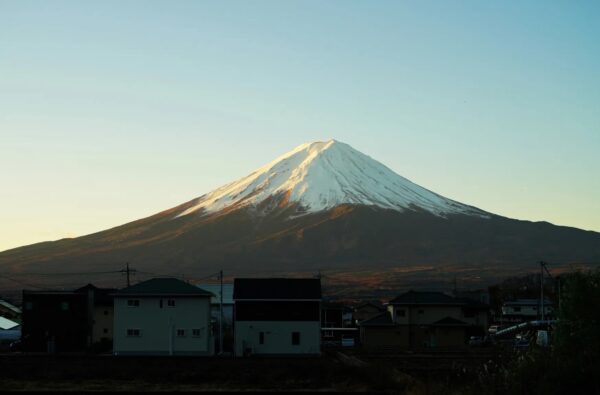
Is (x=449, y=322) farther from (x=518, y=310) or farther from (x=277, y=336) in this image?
(x=518, y=310)

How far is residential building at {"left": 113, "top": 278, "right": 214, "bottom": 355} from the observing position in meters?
56.2

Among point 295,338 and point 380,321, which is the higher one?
point 380,321

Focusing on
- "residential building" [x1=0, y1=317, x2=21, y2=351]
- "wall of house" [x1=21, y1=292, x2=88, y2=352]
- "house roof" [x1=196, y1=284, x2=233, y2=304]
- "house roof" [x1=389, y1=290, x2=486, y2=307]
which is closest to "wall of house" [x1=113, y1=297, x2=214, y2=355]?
"wall of house" [x1=21, y1=292, x2=88, y2=352]

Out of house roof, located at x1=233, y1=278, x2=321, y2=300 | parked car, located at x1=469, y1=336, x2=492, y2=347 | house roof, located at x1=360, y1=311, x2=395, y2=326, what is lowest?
parked car, located at x1=469, y1=336, x2=492, y2=347

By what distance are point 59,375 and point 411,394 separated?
1539cm

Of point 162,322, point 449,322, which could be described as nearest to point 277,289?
point 162,322

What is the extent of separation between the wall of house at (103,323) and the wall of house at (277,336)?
14.3m

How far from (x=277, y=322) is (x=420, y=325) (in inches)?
724

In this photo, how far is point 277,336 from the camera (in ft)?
191

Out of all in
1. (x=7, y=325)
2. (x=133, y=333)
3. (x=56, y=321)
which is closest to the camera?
(x=133, y=333)

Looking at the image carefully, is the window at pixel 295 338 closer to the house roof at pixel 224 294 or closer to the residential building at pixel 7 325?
the house roof at pixel 224 294

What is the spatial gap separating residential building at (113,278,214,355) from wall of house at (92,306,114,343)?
12511mm

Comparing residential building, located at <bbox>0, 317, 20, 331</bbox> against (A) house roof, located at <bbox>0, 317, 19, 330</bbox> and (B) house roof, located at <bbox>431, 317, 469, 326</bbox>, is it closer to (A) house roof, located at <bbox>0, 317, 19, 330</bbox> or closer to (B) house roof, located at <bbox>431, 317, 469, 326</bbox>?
(A) house roof, located at <bbox>0, 317, 19, 330</bbox>

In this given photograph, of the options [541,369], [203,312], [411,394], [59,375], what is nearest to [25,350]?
[203,312]
